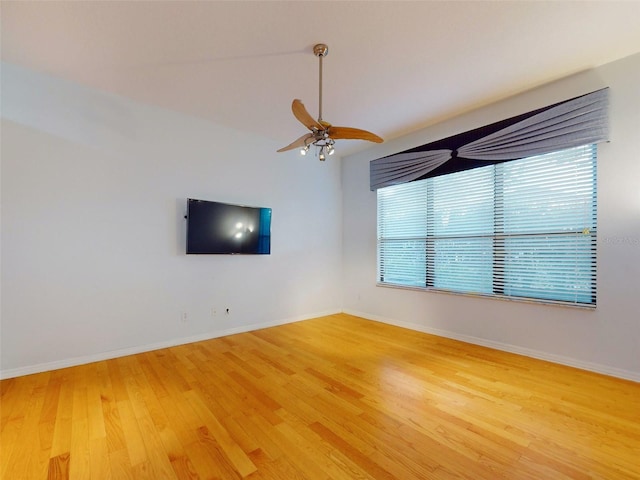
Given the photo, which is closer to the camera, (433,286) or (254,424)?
(254,424)

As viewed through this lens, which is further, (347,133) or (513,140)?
(513,140)

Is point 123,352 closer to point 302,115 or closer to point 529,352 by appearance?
point 302,115

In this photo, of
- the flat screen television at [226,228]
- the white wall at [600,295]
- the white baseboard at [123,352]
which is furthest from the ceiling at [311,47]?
the white baseboard at [123,352]

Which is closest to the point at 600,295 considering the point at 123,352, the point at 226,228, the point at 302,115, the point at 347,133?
the point at 347,133

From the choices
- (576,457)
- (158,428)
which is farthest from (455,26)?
(158,428)

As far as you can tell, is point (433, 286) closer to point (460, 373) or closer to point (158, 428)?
point (460, 373)

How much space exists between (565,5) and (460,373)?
3048 mm

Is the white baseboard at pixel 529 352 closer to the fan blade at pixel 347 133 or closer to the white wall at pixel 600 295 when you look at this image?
the white wall at pixel 600 295

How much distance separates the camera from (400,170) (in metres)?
4.35

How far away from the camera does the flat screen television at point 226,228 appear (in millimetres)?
3531

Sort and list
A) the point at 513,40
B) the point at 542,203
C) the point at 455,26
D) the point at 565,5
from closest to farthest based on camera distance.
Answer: the point at 565,5
the point at 455,26
the point at 513,40
the point at 542,203

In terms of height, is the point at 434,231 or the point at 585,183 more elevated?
the point at 585,183

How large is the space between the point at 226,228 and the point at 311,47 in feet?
7.73

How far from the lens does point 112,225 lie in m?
3.08
